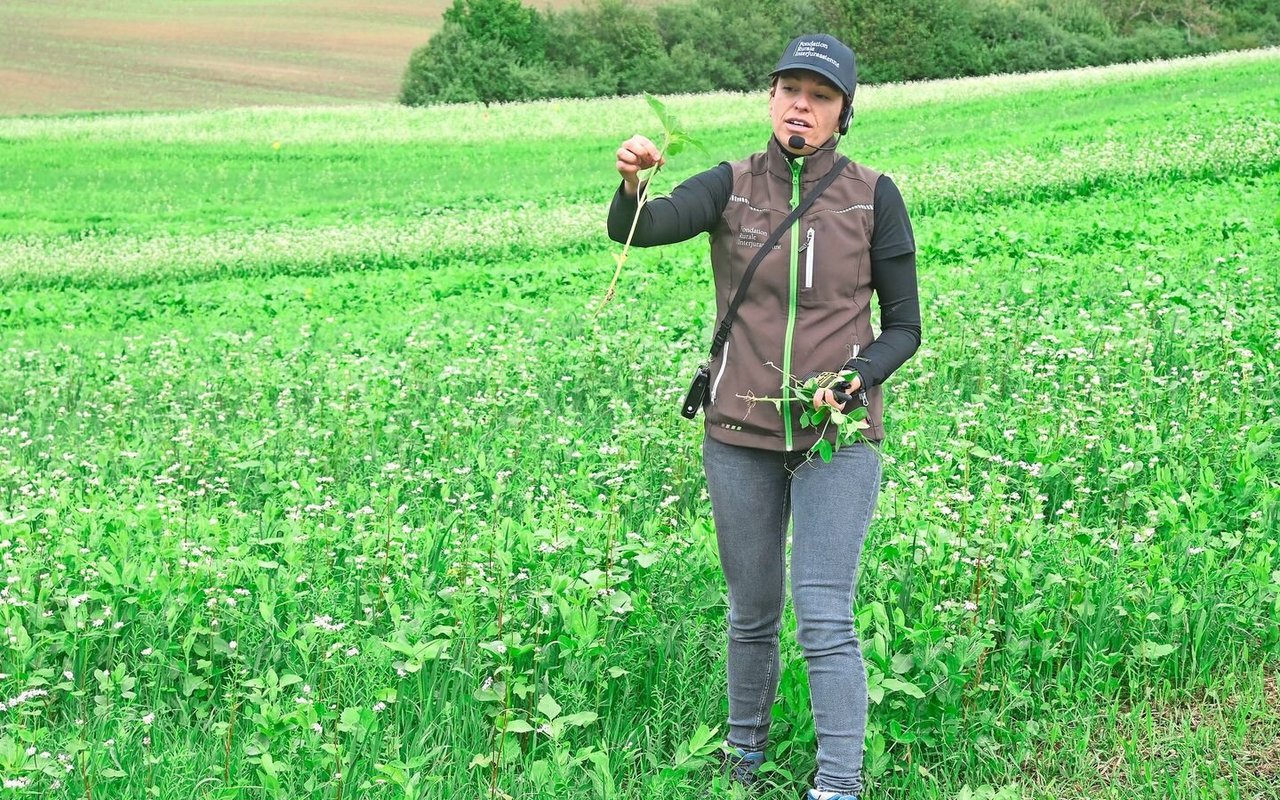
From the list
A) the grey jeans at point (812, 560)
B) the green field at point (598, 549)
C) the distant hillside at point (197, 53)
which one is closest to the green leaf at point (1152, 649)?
the green field at point (598, 549)

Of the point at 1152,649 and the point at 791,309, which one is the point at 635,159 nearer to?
the point at 791,309

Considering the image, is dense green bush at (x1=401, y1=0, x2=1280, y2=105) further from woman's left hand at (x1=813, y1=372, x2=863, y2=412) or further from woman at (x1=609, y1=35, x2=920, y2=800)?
woman's left hand at (x1=813, y1=372, x2=863, y2=412)

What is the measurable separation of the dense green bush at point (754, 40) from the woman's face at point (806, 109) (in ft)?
200

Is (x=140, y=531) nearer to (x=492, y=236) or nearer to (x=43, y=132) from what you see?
(x=492, y=236)

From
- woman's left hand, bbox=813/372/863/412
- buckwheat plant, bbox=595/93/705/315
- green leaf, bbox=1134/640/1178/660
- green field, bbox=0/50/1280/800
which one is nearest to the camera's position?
woman's left hand, bbox=813/372/863/412

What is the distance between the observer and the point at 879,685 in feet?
13.6

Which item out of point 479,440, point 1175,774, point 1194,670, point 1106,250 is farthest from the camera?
point 1106,250

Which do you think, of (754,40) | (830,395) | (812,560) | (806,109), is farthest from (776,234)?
(754,40)

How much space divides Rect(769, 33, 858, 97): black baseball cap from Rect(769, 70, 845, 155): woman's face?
0.04 m

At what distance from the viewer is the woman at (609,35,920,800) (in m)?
3.70

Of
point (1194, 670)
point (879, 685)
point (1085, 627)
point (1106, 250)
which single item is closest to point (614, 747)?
point (879, 685)

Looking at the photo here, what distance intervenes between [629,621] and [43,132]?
138 ft

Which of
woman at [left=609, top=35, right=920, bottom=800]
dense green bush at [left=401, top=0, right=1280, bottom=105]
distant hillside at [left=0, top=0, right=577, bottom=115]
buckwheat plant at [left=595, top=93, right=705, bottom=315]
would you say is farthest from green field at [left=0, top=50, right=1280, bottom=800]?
dense green bush at [left=401, top=0, right=1280, bottom=105]

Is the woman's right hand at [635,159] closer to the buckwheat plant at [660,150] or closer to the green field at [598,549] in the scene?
the buckwheat plant at [660,150]
